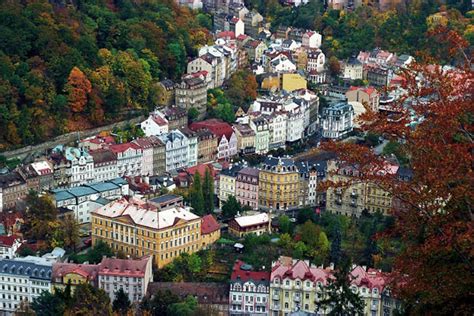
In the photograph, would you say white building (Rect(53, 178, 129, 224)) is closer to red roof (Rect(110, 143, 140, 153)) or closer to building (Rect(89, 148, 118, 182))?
building (Rect(89, 148, 118, 182))

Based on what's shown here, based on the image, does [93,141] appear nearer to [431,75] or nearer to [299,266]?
[299,266]

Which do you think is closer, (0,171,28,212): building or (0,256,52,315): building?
(0,256,52,315): building

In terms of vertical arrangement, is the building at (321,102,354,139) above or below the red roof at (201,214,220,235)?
below

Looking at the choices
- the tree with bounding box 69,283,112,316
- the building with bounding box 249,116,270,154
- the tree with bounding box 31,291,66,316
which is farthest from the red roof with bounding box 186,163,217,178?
the tree with bounding box 31,291,66,316

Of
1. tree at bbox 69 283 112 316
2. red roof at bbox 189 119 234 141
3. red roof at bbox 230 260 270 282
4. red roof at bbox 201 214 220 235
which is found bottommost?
red roof at bbox 189 119 234 141

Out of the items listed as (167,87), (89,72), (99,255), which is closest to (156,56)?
(167,87)
